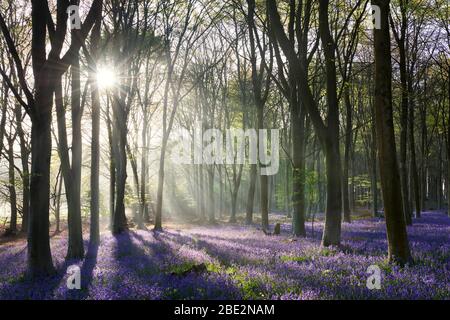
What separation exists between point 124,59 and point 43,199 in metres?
12.2

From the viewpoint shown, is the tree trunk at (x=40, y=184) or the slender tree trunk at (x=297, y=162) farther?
the slender tree trunk at (x=297, y=162)

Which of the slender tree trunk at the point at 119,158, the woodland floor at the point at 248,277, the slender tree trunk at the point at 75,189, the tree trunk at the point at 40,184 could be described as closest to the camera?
the woodland floor at the point at 248,277

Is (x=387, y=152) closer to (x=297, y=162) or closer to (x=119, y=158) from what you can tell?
(x=297, y=162)

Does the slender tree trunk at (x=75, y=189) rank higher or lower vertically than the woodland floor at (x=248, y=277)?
higher

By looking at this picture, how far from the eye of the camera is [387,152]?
820 cm

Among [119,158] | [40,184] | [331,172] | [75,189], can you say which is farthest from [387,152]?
[119,158]

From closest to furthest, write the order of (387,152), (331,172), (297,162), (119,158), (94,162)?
(387,152)
(331,172)
(94,162)
(297,162)
(119,158)

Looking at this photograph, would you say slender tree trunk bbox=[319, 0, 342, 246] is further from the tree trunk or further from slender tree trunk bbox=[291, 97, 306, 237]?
the tree trunk

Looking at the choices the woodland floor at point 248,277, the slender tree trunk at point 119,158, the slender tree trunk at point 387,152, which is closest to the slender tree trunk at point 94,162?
the woodland floor at point 248,277

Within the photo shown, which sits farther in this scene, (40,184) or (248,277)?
(40,184)

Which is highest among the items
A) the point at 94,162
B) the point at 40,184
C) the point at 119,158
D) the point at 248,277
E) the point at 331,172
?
the point at 119,158

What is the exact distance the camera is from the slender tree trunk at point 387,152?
8.14 meters

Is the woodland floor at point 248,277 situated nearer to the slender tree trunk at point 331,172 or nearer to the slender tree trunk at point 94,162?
the slender tree trunk at point 331,172
